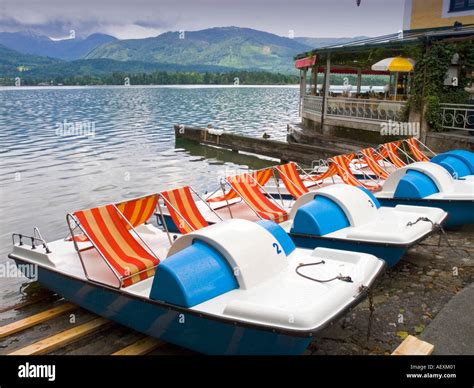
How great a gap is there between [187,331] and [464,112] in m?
16.6

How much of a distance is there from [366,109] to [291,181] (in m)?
12.5

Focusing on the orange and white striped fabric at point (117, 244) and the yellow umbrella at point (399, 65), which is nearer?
the orange and white striped fabric at point (117, 244)

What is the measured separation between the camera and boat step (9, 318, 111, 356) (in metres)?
5.77

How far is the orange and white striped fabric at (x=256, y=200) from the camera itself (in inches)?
364

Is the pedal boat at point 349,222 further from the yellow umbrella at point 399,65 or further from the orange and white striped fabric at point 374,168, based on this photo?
the yellow umbrella at point 399,65

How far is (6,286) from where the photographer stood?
Answer: 29.2ft

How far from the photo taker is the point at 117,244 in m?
6.69

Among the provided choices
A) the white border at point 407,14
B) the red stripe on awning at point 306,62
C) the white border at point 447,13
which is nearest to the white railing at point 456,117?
the red stripe on awning at point 306,62

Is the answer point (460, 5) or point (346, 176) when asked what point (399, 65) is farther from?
point (346, 176)

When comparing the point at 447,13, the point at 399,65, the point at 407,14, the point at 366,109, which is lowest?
the point at 366,109

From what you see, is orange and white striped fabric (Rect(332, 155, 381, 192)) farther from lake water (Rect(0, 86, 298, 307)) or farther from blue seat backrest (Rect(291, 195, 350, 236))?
lake water (Rect(0, 86, 298, 307))

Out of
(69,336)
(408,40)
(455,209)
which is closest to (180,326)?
(69,336)

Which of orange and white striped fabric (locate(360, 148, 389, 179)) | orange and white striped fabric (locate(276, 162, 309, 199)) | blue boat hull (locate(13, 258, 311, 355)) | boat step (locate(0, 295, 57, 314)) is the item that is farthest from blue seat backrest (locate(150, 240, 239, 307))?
orange and white striped fabric (locate(360, 148, 389, 179))

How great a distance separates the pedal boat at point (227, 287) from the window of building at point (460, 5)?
22.5 meters
